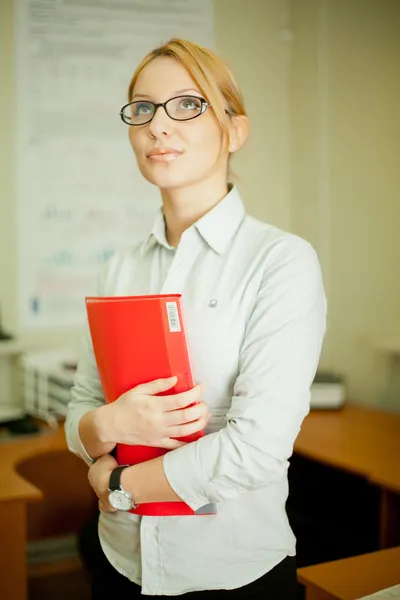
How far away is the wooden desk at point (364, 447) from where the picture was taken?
1.79 m

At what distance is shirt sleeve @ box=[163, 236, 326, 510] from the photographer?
1.00 meters

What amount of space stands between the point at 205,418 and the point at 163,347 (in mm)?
134

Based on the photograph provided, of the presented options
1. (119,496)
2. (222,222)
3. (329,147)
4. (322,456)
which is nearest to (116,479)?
(119,496)

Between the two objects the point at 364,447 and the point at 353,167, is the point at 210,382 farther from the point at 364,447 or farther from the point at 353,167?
the point at 353,167

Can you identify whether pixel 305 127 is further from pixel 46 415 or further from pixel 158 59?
pixel 158 59

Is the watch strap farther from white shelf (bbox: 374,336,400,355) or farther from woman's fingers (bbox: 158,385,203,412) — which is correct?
white shelf (bbox: 374,336,400,355)

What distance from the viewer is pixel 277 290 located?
41.9 inches

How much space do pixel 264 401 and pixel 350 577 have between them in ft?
1.62

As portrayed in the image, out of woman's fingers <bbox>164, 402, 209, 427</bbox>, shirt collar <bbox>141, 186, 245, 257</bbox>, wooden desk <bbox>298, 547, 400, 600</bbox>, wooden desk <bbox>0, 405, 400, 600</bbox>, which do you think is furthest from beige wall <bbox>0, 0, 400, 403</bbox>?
woman's fingers <bbox>164, 402, 209, 427</bbox>

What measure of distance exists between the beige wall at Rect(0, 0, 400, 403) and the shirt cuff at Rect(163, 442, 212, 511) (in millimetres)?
1596

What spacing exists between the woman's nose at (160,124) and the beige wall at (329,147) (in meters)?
1.47

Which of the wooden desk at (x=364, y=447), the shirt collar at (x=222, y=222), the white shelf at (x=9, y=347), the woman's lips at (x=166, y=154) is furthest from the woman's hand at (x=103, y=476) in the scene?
the white shelf at (x=9, y=347)

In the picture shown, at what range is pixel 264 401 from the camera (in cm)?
101

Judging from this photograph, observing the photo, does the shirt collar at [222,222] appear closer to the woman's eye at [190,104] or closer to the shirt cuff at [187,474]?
the woman's eye at [190,104]
